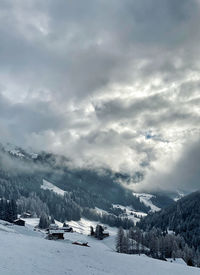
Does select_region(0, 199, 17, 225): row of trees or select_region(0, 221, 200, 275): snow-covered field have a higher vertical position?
select_region(0, 199, 17, 225): row of trees

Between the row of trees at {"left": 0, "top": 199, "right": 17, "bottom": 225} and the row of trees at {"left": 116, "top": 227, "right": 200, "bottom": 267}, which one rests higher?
the row of trees at {"left": 0, "top": 199, "right": 17, "bottom": 225}

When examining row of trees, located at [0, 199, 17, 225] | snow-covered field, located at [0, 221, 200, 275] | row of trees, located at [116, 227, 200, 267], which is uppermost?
row of trees, located at [0, 199, 17, 225]

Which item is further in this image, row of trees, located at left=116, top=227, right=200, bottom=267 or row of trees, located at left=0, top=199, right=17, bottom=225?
row of trees, located at left=0, top=199, right=17, bottom=225

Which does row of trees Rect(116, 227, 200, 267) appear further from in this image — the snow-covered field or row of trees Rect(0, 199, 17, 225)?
the snow-covered field

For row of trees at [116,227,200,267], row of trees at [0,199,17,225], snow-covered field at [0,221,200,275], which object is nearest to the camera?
snow-covered field at [0,221,200,275]

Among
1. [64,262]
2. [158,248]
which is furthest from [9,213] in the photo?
[64,262]

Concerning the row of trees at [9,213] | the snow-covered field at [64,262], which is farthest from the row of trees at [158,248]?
the snow-covered field at [64,262]

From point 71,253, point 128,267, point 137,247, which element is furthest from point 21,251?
point 137,247

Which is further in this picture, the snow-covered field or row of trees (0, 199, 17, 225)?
row of trees (0, 199, 17, 225)

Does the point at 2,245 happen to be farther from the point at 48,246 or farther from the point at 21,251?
the point at 48,246

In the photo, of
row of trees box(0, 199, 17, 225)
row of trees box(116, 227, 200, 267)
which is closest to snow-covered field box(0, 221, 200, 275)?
row of trees box(116, 227, 200, 267)

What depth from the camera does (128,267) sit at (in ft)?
167

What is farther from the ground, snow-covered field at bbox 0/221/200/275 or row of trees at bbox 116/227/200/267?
row of trees at bbox 116/227/200/267

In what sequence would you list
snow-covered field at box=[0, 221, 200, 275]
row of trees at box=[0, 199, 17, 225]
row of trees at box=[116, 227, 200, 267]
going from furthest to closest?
row of trees at box=[0, 199, 17, 225], row of trees at box=[116, 227, 200, 267], snow-covered field at box=[0, 221, 200, 275]
